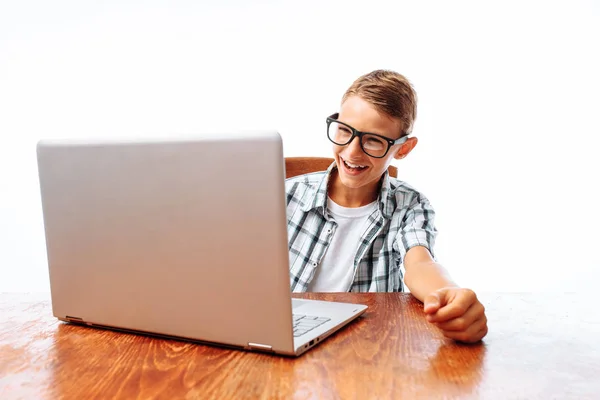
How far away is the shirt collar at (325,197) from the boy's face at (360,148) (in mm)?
59


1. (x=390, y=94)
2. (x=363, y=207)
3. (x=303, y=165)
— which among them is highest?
(x=390, y=94)

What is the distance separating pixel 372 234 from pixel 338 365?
2.49ft

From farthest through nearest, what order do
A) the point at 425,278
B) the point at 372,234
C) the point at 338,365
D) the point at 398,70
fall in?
the point at 398,70 → the point at 372,234 → the point at 425,278 → the point at 338,365

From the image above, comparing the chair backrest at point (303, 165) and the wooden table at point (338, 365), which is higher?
the chair backrest at point (303, 165)

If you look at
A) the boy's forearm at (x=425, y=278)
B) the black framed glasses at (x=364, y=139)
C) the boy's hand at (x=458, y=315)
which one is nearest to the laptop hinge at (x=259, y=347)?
the boy's hand at (x=458, y=315)

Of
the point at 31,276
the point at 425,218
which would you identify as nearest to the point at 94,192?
the point at 425,218

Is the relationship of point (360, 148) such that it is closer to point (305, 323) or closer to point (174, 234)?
point (305, 323)

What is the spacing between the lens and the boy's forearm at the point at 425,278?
1001 mm

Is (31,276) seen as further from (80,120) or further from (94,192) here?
(94,192)

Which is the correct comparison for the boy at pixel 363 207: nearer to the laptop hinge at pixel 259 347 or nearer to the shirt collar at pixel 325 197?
the shirt collar at pixel 325 197

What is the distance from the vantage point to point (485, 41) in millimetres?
2666

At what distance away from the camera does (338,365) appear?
695mm

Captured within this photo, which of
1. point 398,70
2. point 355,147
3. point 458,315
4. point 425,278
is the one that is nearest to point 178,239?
point 458,315

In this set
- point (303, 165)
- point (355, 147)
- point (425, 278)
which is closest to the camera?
point (425, 278)
